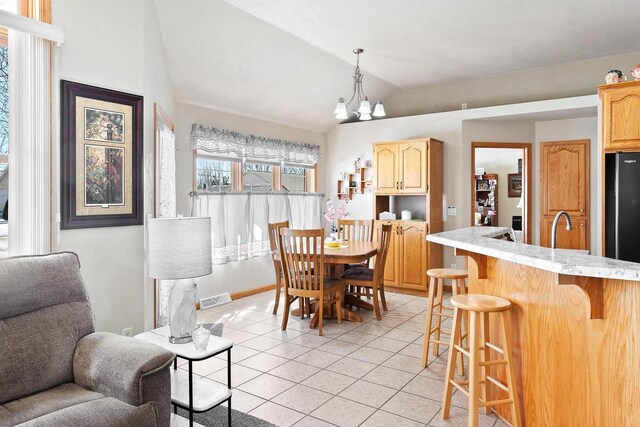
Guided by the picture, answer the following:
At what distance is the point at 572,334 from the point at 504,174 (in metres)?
7.43

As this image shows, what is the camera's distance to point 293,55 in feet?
16.4

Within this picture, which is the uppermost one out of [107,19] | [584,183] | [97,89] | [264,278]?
[107,19]

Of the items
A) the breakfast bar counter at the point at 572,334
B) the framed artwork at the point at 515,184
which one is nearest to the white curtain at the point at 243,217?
the breakfast bar counter at the point at 572,334

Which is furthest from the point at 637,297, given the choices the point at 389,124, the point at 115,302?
the point at 389,124

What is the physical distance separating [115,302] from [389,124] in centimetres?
478

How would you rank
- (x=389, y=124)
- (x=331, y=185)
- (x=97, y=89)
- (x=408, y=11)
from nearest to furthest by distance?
1. (x=97, y=89)
2. (x=408, y=11)
3. (x=389, y=124)
4. (x=331, y=185)

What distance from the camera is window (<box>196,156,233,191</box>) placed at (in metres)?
5.08

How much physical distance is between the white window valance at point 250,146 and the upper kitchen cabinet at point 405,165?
1128 mm

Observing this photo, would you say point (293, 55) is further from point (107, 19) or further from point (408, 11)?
point (107, 19)

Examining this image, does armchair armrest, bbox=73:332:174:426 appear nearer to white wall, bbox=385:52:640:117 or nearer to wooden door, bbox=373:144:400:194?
wooden door, bbox=373:144:400:194

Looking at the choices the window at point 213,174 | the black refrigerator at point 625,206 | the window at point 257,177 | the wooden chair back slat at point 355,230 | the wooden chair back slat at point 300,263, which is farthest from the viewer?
the window at point 257,177

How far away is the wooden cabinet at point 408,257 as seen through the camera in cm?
571

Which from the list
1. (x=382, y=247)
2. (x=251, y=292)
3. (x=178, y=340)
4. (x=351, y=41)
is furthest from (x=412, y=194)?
(x=178, y=340)

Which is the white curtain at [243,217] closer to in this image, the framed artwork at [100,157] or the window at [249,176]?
the window at [249,176]
